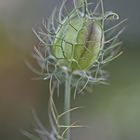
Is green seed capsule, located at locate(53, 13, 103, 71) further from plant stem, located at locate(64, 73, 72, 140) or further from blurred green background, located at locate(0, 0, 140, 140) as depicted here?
blurred green background, located at locate(0, 0, 140, 140)

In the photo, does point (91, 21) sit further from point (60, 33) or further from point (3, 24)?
point (3, 24)

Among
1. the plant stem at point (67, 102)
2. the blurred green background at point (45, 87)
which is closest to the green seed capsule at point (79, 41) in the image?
the plant stem at point (67, 102)

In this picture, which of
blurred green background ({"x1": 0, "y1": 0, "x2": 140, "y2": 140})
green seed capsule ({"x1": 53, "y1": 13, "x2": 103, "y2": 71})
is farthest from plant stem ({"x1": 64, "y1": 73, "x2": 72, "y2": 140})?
blurred green background ({"x1": 0, "y1": 0, "x2": 140, "y2": 140})

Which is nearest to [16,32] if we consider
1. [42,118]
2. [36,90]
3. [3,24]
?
[3,24]

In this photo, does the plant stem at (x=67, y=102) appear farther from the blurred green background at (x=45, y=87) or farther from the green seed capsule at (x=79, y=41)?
the blurred green background at (x=45, y=87)

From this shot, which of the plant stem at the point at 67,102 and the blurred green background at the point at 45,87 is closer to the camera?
the plant stem at the point at 67,102
